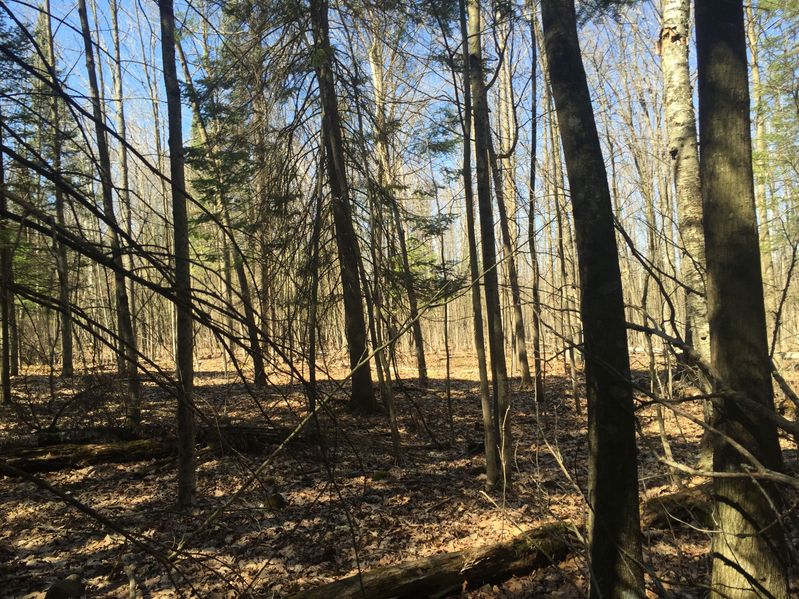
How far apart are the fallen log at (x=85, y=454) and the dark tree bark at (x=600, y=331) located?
242 inches

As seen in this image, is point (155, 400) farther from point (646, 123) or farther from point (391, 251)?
point (646, 123)

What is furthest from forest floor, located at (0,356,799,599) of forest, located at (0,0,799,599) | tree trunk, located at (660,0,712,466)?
tree trunk, located at (660,0,712,466)

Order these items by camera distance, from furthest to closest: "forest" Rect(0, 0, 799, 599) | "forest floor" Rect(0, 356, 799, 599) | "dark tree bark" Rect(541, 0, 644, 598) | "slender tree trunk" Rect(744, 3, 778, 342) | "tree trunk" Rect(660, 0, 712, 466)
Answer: "slender tree trunk" Rect(744, 3, 778, 342), "tree trunk" Rect(660, 0, 712, 466), "forest floor" Rect(0, 356, 799, 599), "dark tree bark" Rect(541, 0, 644, 598), "forest" Rect(0, 0, 799, 599)

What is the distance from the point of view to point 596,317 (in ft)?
9.46

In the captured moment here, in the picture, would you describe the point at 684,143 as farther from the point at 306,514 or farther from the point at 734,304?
the point at 306,514

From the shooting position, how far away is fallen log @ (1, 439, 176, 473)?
20.2 ft

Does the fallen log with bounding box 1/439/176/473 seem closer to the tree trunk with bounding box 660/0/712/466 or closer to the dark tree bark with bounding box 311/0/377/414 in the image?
the dark tree bark with bounding box 311/0/377/414

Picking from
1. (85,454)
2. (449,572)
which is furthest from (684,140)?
(85,454)

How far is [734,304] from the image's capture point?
2.63 metres

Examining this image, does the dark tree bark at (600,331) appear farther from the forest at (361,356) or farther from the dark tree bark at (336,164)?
the dark tree bark at (336,164)

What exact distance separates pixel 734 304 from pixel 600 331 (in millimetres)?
681

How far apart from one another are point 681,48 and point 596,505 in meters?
6.60

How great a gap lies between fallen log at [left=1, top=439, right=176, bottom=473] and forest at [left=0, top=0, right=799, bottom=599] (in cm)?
3

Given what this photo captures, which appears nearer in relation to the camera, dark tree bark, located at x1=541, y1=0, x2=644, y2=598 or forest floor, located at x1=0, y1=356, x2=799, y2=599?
dark tree bark, located at x1=541, y1=0, x2=644, y2=598
